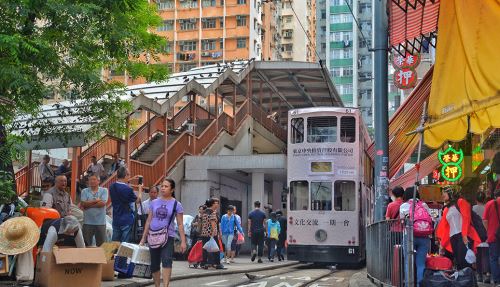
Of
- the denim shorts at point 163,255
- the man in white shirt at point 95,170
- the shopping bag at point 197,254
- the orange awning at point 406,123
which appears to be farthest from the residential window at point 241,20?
the denim shorts at point 163,255

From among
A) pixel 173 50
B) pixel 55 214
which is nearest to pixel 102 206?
pixel 55 214

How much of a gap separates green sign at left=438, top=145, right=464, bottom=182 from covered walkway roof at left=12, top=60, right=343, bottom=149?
9070 mm

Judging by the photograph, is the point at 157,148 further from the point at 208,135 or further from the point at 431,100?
the point at 431,100

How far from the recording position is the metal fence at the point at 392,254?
10.1 m

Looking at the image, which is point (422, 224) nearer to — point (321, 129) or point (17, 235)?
point (17, 235)

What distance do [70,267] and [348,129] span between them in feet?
41.3

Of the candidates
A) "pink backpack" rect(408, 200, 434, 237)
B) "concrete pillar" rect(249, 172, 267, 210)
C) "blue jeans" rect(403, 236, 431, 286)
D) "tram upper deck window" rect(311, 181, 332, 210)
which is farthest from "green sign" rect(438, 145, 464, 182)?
"blue jeans" rect(403, 236, 431, 286)

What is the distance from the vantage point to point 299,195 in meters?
21.1

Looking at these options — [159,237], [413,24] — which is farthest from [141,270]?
[413,24]

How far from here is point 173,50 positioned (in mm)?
84625

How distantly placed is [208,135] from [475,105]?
23451mm

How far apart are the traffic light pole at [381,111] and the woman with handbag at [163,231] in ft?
14.9

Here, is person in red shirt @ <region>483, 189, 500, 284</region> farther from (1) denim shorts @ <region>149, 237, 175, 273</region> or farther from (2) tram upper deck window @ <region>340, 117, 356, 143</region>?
A: (2) tram upper deck window @ <region>340, 117, 356, 143</region>

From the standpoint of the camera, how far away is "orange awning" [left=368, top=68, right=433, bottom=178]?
11562mm
